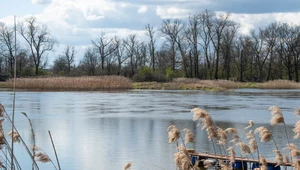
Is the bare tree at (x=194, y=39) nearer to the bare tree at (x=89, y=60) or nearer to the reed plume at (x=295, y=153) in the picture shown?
the bare tree at (x=89, y=60)

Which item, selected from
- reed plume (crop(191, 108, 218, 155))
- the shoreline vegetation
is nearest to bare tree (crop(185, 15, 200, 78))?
the shoreline vegetation

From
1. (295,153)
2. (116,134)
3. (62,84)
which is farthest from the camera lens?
(62,84)

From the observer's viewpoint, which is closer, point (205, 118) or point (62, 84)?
point (205, 118)

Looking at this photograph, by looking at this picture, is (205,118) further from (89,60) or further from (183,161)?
(89,60)

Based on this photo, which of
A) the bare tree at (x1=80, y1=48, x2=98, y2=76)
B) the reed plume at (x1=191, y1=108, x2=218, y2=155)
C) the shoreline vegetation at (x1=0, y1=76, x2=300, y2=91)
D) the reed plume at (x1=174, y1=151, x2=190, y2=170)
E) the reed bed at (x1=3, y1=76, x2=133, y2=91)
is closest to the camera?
the reed plume at (x1=174, y1=151, x2=190, y2=170)

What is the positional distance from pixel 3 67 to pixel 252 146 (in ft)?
241

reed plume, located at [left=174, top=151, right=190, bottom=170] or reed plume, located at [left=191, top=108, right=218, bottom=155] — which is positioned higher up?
reed plume, located at [left=191, top=108, right=218, bottom=155]

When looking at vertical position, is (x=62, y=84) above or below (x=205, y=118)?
below

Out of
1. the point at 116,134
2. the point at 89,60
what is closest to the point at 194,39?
the point at 89,60

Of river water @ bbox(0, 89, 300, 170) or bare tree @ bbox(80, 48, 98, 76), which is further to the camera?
bare tree @ bbox(80, 48, 98, 76)

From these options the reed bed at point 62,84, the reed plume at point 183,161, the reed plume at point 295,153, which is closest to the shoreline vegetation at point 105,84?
the reed bed at point 62,84

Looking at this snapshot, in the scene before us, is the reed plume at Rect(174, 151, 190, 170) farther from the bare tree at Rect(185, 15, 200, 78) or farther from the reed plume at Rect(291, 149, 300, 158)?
the bare tree at Rect(185, 15, 200, 78)

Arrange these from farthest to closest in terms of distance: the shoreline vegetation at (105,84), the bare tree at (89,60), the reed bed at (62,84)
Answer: the bare tree at (89,60), the shoreline vegetation at (105,84), the reed bed at (62,84)

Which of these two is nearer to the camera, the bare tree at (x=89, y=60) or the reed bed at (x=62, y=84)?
the reed bed at (x=62, y=84)
